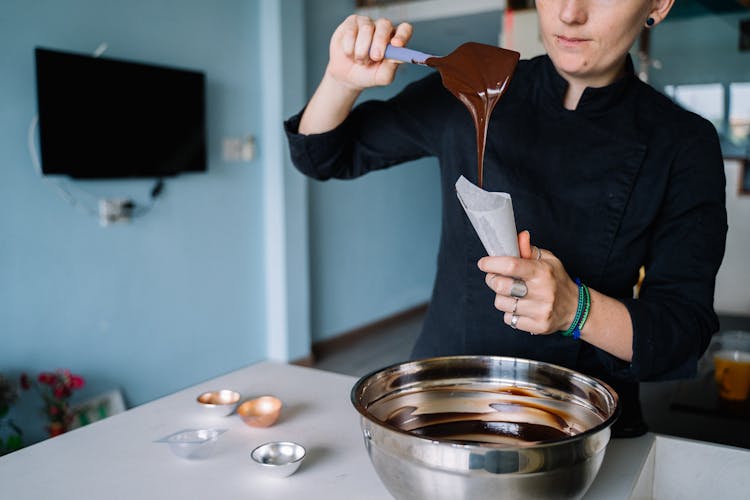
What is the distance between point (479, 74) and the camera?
1.01m

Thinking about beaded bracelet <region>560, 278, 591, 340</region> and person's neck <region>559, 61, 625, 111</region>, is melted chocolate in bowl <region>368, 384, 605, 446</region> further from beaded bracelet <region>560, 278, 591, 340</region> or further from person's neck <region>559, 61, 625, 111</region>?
person's neck <region>559, 61, 625, 111</region>

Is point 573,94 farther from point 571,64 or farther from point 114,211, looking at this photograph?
point 114,211

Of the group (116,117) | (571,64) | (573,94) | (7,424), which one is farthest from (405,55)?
(7,424)

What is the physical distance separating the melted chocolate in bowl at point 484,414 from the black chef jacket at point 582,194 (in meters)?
0.16

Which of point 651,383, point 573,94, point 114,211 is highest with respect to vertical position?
point 573,94

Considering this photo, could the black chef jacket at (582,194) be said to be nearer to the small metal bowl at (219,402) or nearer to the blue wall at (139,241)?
the small metal bowl at (219,402)

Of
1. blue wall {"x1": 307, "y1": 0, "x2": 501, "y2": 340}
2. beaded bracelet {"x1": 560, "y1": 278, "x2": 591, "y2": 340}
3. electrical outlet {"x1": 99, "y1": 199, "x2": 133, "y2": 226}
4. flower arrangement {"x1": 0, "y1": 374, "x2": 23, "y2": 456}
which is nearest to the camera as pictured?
beaded bracelet {"x1": 560, "y1": 278, "x2": 591, "y2": 340}

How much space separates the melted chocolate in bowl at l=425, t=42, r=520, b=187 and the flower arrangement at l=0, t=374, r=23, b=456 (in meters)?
2.26

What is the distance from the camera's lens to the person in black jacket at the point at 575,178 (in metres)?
0.96

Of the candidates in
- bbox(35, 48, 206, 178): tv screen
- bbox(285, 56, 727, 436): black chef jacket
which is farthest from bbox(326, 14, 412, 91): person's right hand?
bbox(35, 48, 206, 178): tv screen

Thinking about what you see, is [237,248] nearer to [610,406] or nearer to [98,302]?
[98,302]

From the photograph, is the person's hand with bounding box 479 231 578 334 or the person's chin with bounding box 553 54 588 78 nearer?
the person's hand with bounding box 479 231 578 334

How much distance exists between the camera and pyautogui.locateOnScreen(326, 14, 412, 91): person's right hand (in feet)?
3.33

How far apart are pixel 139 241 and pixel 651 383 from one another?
256 centimetres
